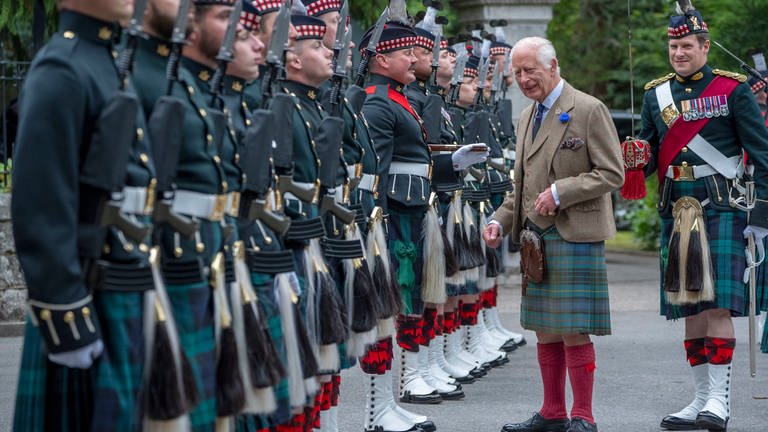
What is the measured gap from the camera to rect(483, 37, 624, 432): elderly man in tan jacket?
653 centimetres

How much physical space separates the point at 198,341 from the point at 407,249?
346 centimetres

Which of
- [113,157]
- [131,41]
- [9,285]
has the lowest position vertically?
[9,285]

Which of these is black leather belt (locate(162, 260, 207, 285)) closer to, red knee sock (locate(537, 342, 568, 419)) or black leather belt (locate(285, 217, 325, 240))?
black leather belt (locate(285, 217, 325, 240))

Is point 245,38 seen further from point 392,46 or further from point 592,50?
point 592,50

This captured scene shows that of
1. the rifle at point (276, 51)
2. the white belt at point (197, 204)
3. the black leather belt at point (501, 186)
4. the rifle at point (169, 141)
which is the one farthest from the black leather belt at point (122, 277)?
the black leather belt at point (501, 186)

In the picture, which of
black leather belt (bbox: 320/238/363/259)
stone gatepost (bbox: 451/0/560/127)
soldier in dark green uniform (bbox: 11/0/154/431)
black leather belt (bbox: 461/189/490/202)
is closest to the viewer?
soldier in dark green uniform (bbox: 11/0/154/431)

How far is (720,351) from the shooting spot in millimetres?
7117

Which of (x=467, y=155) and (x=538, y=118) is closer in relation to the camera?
(x=538, y=118)

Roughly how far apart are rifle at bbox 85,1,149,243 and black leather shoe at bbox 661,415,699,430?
4.11m

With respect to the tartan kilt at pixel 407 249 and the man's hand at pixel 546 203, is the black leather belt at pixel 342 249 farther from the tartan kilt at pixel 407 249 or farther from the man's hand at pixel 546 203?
the tartan kilt at pixel 407 249

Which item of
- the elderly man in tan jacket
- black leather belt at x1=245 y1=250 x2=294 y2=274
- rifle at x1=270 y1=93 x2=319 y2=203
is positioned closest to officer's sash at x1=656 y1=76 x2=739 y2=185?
the elderly man in tan jacket

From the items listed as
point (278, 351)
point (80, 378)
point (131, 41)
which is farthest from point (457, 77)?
point (80, 378)

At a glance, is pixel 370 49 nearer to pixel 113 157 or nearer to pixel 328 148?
pixel 328 148

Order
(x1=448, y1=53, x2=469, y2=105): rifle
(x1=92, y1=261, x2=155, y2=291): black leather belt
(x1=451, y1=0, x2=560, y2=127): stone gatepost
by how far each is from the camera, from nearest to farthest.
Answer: (x1=92, y1=261, x2=155, y2=291): black leather belt < (x1=448, y1=53, x2=469, y2=105): rifle < (x1=451, y1=0, x2=560, y2=127): stone gatepost
